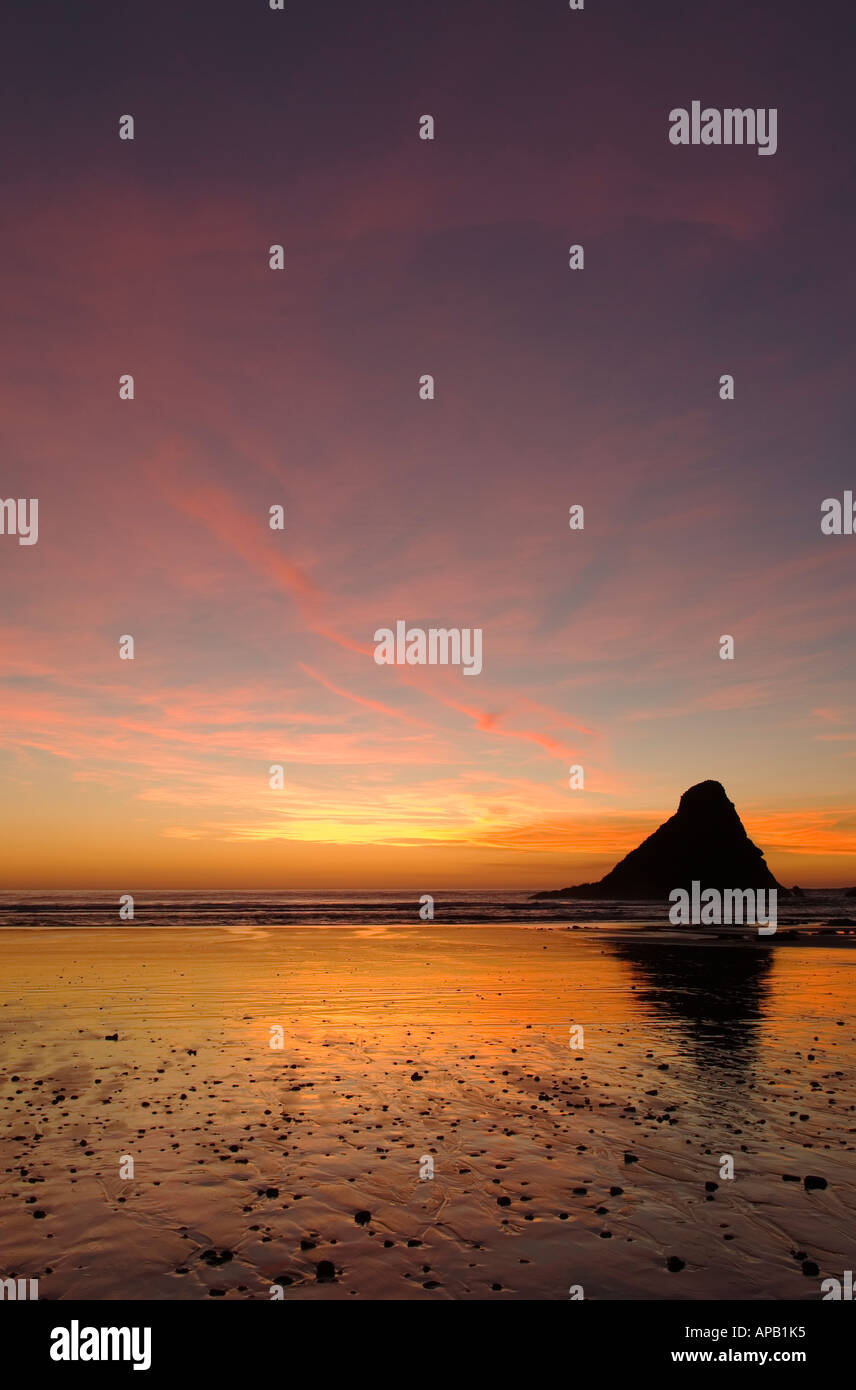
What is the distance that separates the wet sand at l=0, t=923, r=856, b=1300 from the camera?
28.0 feet

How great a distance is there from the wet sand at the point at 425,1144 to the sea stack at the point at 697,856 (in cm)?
15819

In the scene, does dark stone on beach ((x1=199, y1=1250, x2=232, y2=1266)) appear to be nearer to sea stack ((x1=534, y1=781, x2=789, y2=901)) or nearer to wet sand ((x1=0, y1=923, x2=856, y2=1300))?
wet sand ((x1=0, y1=923, x2=856, y2=1300))

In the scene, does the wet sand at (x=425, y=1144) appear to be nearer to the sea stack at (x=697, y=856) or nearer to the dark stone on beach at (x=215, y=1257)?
the dark stone on beach at (x=215, y=1257)

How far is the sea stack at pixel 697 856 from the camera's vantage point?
17475cm

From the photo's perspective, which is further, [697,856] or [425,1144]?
[697,856]

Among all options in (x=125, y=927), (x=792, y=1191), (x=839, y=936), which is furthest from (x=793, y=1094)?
(x=125, y=927)

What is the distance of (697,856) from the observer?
178 meters

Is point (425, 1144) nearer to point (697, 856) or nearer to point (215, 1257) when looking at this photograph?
point (215, 1257)

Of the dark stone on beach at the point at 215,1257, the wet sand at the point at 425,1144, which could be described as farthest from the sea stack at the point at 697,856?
the dark stone on beach at the point at 215,1257

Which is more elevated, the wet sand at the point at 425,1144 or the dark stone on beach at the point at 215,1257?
the dark stone on beach at the point at 215,1257

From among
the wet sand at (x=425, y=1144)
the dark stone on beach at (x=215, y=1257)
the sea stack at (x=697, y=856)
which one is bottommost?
the sea stack at (x=697, y=856)

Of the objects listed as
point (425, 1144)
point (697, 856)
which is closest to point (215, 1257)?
point (425, 1144)

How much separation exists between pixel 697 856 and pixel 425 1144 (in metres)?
180
